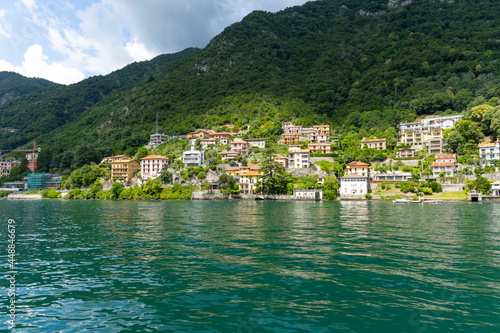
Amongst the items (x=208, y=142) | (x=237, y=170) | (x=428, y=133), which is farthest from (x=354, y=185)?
(x=208, y=142)

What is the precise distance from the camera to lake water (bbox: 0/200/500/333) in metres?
8.31

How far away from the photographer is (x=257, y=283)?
11.6 meters

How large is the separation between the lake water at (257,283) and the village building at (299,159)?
69523 mm

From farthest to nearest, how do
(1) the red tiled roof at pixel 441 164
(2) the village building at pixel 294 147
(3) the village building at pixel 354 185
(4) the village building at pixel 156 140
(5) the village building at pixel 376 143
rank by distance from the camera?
(4) the village building at pixel 156 140
(2) the village building at pixel 294 147
(5) the village building at pixel 376 143
(1) the red tiled roof at pixel 441 164
(3) the village building at pixel 354 185

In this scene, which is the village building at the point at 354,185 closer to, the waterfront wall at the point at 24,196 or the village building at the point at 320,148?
the village building at the point at 320,148

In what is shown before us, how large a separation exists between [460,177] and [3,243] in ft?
274

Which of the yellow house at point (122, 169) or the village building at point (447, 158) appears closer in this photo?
the village building at point (447, 158)

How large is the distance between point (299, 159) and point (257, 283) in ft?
268

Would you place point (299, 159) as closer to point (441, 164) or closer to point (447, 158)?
point (441, 164)

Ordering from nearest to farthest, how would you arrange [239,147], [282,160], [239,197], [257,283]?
[257,283], [239,197], [282,160], [239,147]

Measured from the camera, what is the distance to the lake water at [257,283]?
327 inches

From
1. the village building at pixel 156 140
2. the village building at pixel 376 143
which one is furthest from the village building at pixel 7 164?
the village building at pixel 376 143

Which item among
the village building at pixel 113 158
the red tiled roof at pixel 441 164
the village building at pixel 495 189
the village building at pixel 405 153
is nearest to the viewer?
the village building at pixel 495 189

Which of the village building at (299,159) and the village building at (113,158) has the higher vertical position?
the village building at (113,158)
